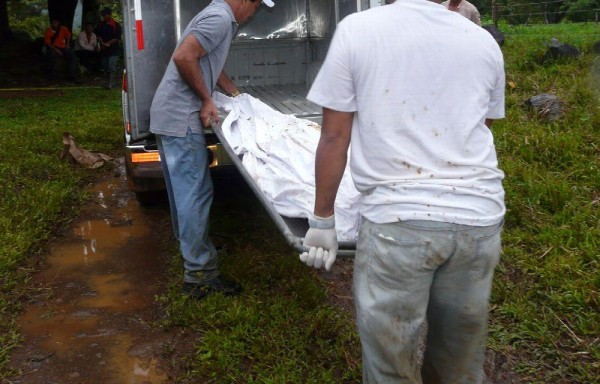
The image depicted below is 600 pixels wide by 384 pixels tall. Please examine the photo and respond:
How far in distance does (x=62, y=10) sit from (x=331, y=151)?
17.6 metres

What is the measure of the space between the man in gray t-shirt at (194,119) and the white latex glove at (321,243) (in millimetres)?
1753

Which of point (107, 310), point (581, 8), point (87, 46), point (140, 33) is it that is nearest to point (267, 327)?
point (107, 310)

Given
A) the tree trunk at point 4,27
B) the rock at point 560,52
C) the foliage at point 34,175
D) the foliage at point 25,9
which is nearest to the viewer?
the foliage at point 34,175

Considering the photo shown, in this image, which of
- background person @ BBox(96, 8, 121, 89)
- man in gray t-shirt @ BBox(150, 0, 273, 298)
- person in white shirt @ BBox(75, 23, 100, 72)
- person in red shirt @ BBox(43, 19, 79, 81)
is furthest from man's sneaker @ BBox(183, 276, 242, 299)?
person in white shirt @ BBox(75, 23, 100, 72)

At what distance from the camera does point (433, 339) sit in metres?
2.46

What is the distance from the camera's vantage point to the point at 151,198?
235 inches

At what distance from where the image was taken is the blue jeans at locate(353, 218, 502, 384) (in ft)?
7.02

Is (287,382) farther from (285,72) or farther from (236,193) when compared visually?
(285,72)

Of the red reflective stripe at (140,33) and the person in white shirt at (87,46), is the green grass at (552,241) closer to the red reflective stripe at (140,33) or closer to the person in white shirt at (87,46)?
the red reflective stripe at (140,33)

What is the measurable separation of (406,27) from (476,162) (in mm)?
484

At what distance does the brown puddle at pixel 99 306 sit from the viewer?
353 cm

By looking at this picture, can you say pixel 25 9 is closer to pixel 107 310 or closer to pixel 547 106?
pixel 547 106

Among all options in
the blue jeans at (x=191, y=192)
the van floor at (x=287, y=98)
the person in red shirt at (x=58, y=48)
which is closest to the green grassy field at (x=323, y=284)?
the blue jeans at (x=191, y=192)

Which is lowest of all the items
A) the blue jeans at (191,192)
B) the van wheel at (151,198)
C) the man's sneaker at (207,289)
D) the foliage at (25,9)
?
the man's sneaker at (207,289)
